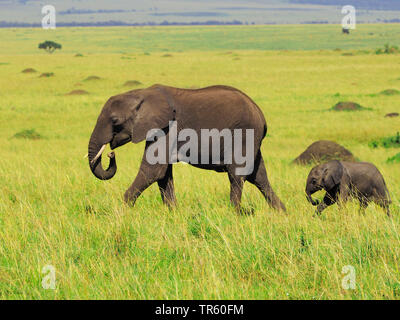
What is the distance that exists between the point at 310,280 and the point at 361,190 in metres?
3.31

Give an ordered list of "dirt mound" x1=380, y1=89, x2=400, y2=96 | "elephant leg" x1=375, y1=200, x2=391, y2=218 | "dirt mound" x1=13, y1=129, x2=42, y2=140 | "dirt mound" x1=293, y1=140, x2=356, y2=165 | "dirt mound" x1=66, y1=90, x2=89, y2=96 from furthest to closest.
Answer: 1. "dirt mound" x1=66, y1=90, x2=89, y2=96
2. "dirt mound" x1=380, y1=89, x2=400, y2=96
3. "dirt mound" x1=13, y1=129, x2=42, y2=140
4. "dirt mound" x1=293, y1=140, x2=356, y2=165
5. "elephant leg" x1=375, y1=200, x2=391, y2=218

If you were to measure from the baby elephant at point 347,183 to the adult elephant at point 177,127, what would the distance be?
79 centimetres

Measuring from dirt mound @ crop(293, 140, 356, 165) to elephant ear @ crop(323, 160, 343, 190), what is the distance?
5524 millimetres

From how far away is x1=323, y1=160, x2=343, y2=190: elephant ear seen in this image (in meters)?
7.16

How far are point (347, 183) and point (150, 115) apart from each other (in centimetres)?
251

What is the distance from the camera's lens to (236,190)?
6.83 meters

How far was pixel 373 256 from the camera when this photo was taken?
496cm
